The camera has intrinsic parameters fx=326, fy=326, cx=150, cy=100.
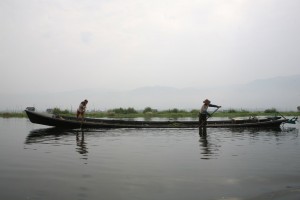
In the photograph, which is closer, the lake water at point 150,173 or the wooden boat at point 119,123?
the lake water at point 150,173

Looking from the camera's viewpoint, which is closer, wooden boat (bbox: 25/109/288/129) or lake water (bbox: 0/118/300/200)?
lake water (bbox: 0/118/300/200)

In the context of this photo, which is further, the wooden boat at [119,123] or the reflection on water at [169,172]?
the wooden boat at [119,123]

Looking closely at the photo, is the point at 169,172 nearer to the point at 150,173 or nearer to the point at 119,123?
the point at 150,173

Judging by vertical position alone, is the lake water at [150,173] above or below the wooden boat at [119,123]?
below

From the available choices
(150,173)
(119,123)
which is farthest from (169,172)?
(119,123)

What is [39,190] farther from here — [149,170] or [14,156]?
[14,156]

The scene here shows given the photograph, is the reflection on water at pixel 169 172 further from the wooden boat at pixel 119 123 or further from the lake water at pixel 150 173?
the wooden boat at pixel 119 123

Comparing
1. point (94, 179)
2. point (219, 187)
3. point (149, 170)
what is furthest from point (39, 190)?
point (219, 187)

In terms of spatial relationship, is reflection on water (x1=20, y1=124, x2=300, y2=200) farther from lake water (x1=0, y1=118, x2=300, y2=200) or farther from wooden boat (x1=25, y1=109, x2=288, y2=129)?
wooden boat (x1=25, y1=109, x2=288, y2=129)

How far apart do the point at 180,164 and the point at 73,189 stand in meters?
3.84

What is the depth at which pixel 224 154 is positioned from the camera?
38.6ft

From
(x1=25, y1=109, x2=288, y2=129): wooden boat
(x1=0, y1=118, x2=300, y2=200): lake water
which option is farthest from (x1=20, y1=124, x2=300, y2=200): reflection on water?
(x1=25, y1=109, x2=288, y2=129): wooden boat

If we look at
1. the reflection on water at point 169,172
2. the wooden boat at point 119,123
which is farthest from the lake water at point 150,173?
the wooden boat at point 119,123

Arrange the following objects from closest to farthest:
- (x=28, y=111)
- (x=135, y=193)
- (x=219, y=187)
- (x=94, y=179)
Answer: (x=135, y=193) → (x=219, y=187) → (x=94, y=179) → (x=28, y=111)
